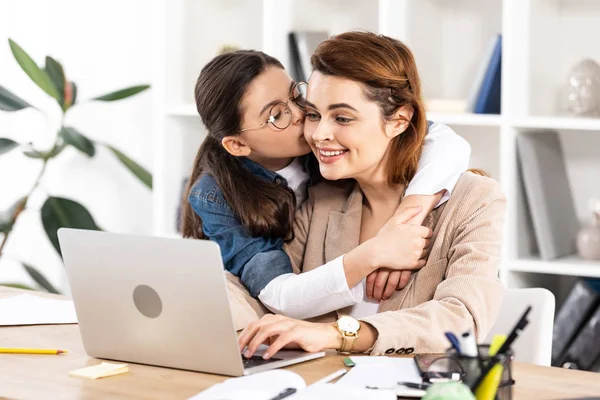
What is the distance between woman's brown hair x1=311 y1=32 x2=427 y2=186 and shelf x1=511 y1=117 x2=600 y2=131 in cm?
106

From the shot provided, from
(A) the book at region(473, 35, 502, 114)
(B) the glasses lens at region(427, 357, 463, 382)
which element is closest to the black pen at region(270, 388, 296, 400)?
(B) the glasses lens at region(427, 357, 463, 382)

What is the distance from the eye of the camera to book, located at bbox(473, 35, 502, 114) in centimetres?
301

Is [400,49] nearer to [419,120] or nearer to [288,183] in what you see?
[419,120]

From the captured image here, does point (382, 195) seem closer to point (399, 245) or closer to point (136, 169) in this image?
point (399, 245)

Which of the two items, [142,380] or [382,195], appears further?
[382,195]

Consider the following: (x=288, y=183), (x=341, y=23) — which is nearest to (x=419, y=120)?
(x=288, y=183)

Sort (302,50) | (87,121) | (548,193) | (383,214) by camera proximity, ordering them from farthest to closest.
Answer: (87,121), (302,50), (548,193), (383,214)

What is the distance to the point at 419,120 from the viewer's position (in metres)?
1.95

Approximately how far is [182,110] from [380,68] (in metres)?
1.66

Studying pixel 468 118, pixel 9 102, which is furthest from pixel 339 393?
pixel 9 102

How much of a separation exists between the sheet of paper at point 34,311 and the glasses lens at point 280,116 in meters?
0.59

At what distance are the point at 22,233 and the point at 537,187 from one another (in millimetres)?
2226

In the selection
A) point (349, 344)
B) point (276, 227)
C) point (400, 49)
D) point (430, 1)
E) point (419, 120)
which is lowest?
point (349, 344)

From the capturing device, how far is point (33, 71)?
3418mm
